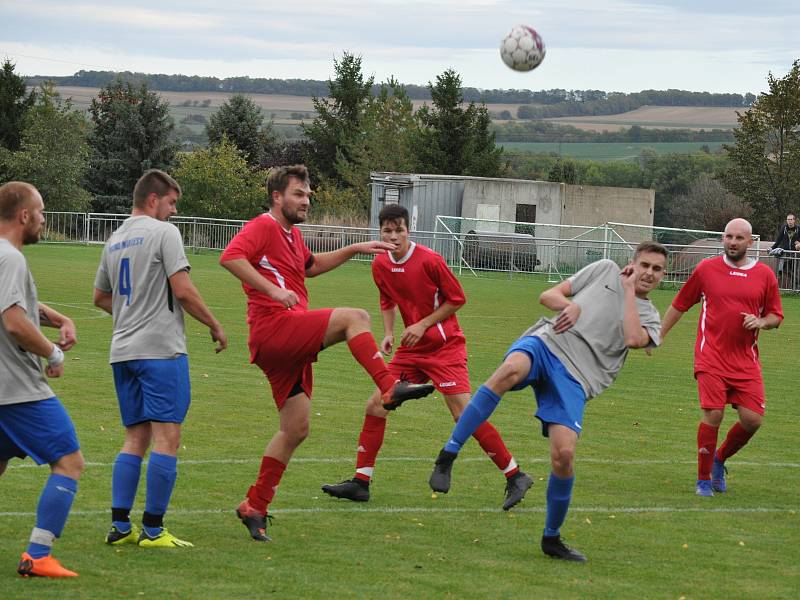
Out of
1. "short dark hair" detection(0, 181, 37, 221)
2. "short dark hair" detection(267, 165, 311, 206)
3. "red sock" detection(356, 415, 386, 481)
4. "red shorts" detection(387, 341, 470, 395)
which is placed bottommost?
"red sock" detection(356, 415, 386, 481)

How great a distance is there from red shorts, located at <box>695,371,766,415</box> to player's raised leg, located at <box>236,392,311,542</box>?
3496 mm

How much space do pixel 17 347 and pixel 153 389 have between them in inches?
38.6

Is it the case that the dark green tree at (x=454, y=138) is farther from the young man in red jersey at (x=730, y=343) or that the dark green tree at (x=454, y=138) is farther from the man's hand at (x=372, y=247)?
the man's hand at (x=372, y=247)

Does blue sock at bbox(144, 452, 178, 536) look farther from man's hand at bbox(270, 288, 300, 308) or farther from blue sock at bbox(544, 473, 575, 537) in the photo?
blue sock at bbox(544, 473, 575, 537)

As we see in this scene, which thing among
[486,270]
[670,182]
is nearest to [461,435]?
[486,270]

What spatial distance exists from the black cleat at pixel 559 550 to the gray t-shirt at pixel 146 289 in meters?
2.47

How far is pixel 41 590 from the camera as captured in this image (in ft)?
20.2

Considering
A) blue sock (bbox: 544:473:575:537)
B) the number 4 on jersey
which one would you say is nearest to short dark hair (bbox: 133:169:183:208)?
the number 4 on jersey

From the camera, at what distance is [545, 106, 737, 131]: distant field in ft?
479

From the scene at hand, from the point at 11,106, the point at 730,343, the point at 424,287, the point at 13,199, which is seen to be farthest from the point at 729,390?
the point at 11,106

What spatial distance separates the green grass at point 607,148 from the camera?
445ft

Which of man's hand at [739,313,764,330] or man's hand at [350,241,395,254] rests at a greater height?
man's hand at [350,241,395,254]

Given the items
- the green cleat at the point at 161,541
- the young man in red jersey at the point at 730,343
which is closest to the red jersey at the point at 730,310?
the young man in red jersey at the point at 730,343

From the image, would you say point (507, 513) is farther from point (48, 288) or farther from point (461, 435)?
point (48, 288)
